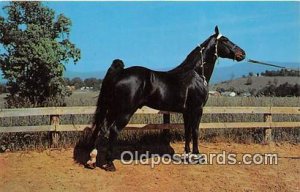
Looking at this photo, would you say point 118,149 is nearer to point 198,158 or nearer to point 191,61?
point 198,158

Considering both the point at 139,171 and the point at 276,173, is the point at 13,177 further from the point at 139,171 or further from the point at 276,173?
the point at 276,173

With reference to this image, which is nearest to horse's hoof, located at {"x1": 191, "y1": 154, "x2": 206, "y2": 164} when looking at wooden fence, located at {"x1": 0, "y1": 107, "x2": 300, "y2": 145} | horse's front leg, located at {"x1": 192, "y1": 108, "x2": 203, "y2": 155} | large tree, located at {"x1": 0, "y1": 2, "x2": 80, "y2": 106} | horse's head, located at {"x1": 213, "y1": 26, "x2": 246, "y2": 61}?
horse's front leg, located at {"x1": 192, "y1": 108, "x2": 203, "y2": 155}

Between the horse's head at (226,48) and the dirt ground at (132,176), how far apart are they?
2111 mm

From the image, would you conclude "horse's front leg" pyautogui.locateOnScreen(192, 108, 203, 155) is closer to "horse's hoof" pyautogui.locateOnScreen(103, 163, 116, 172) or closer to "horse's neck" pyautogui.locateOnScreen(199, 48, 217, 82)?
"horse's neck" pyautogui.locateOnScreen(199, 48, 217, 82)

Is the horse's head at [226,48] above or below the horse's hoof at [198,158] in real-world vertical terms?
above

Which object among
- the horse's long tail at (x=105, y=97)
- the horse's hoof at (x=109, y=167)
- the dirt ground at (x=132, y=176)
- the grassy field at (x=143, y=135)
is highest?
the horse's long tail at (x=105, y=97)

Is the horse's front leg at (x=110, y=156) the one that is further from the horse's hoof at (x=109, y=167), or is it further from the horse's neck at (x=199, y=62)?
the horse's neck at (x=199, y=62)

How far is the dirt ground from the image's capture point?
18.8ft

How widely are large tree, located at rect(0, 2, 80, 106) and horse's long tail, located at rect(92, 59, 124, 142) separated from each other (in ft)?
19.6

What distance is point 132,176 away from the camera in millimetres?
6133

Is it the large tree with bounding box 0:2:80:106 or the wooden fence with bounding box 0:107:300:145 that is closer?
the wooden fence with bounding box 0:107:300:145

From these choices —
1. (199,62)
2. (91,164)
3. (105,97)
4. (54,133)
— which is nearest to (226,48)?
(199,62)

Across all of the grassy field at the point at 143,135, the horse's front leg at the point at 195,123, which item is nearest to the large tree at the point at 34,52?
the grassy field at the point at 143,135

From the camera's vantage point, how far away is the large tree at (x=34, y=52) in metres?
12.2
